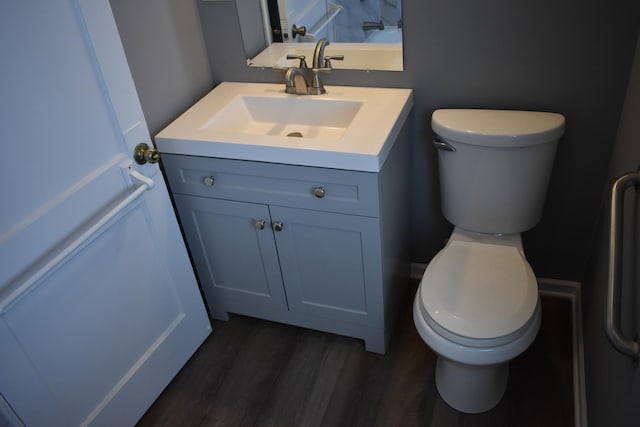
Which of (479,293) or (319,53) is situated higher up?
(319,53)

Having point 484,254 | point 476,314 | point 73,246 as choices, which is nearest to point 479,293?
point 476,314

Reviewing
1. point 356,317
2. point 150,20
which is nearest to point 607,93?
point 356,317

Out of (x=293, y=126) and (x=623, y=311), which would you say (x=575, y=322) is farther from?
(x=293, y=126)

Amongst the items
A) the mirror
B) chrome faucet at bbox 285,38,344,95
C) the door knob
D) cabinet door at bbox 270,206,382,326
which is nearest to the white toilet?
cabinet door at bbox 270,206,382,326

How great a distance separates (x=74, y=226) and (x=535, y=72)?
143cm

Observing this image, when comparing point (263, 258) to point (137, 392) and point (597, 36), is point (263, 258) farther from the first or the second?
point (597, 36)

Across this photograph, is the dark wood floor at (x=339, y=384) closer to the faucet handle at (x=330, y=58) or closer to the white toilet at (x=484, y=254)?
the white toilet at (x=484, y=254)

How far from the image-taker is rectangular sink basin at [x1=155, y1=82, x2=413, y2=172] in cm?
153

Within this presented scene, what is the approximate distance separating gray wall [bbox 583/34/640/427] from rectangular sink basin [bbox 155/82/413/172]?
2.14ft

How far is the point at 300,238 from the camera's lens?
5.78ft

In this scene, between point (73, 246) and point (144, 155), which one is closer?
point (73, 246)

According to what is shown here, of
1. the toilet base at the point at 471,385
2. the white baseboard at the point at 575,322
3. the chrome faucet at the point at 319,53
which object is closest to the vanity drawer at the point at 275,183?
the chrome faucet at the point at 319,53

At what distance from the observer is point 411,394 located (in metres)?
1.80

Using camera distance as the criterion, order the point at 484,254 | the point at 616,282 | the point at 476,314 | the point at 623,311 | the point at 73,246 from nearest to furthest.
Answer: the point at 616,282 < the point at 623,311 < the point at 73,246 < the point at 476,314 < the point at 484,254
